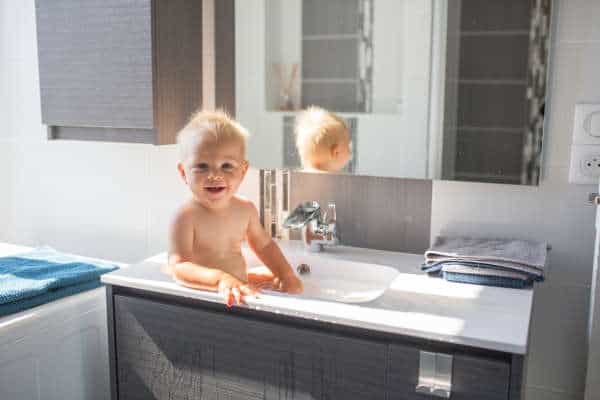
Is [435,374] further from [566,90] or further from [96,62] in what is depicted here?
[96,62]

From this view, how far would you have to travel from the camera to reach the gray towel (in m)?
1.37

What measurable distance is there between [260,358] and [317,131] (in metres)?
0.67

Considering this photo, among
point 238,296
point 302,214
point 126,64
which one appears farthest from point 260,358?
point 126,64

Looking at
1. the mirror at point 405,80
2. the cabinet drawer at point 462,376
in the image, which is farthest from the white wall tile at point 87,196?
the cabinet drawer at point 462,376

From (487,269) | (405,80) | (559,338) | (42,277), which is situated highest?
(405,80)

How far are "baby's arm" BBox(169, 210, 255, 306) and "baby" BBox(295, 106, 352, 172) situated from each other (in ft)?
1.44

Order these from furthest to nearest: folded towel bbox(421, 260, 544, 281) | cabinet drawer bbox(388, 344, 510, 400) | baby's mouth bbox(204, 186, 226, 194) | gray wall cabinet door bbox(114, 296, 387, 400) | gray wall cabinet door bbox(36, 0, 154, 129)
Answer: gray wall cabinet door bbox(36, 0, 154, 129), baby's mouth bbox(204, 186, 226, 194), folded towel bbox(421, 260, 544, 281), gray wall cabinet door bbox(114, 296, 387, 400), cabinet drawer bbox(388, 344, 510, 400)

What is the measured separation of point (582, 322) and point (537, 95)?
1.84 ft

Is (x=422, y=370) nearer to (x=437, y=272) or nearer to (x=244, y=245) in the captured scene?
(x=437, y=272)

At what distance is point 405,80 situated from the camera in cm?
161

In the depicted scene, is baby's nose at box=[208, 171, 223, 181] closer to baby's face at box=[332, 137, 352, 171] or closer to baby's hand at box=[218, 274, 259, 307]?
baby's hand at box=[218, 274, 259, 307]

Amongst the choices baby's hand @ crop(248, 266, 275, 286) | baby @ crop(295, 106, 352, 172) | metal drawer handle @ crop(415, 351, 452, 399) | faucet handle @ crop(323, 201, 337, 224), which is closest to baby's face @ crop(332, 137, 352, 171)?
baby @ crop(295, 106, 352, 172)

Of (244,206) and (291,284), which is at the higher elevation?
(244,206)

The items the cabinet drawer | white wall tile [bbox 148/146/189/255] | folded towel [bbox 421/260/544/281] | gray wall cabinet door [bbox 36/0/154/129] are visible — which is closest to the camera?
the cabinet drawer
